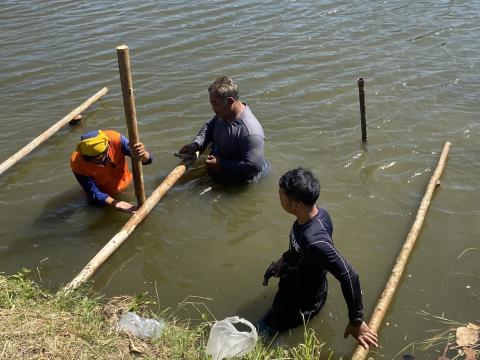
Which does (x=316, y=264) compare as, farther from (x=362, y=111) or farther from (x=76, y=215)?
(x=362, y=111)

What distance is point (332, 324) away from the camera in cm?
466

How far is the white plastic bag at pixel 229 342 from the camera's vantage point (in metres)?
3.88

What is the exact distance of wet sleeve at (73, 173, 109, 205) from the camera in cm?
582

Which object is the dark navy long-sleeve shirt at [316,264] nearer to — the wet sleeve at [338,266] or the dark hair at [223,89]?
the wet sleeve at [338,266]

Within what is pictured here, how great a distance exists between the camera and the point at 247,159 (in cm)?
612

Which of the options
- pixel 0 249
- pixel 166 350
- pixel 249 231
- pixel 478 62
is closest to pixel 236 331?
pixel 166 350

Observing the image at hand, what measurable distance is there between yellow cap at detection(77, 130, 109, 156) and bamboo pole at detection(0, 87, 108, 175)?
4.86 ft

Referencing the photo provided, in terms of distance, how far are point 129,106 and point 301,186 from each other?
2.07 meters

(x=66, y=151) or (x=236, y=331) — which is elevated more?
(x=66, y=151)

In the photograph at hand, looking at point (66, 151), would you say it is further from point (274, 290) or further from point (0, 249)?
point (274, 290)

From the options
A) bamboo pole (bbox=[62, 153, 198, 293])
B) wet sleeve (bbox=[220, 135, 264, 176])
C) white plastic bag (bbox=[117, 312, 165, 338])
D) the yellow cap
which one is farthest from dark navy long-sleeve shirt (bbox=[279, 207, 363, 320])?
the yellow cap

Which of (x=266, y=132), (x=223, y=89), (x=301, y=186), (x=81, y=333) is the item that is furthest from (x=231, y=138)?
(x=81, y=333)

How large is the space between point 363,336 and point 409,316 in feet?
2.99

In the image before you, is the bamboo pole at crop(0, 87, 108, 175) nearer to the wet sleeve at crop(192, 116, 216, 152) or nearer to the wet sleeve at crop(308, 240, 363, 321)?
the wet sleeve at crop(192, 116, 216, 152)
